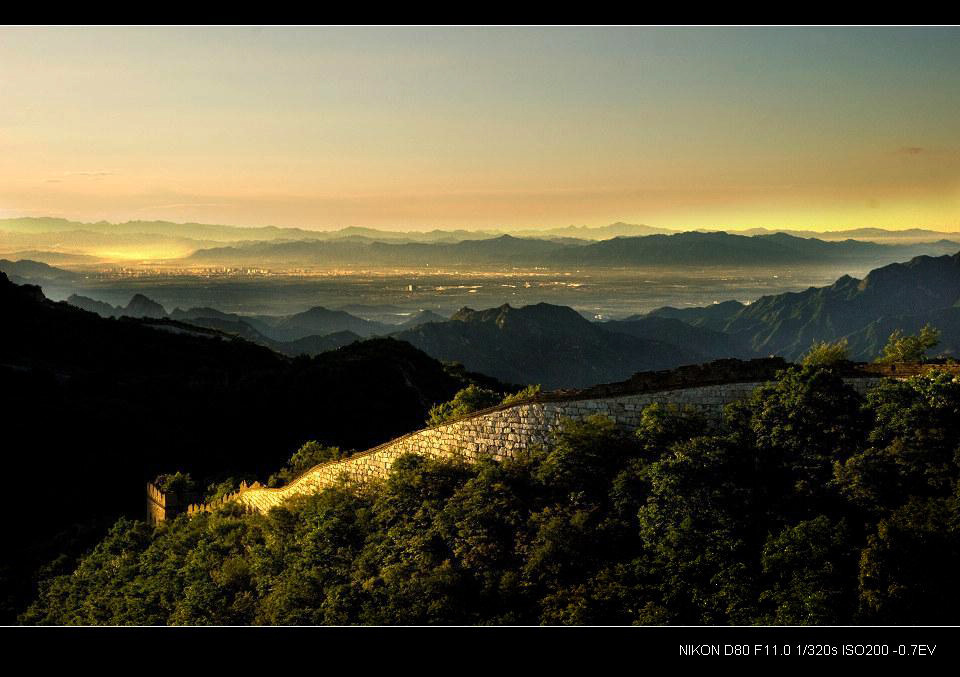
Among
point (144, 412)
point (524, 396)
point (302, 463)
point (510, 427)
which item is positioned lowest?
point (144, 412)

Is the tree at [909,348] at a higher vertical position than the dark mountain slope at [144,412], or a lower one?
higher

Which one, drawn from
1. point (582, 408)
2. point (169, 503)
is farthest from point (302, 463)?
A: point (582, 408)

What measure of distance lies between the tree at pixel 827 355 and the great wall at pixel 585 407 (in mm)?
328

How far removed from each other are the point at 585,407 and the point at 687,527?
4.03 meters

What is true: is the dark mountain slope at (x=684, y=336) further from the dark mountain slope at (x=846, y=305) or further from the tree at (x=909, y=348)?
the tree at (x=909, y=348)

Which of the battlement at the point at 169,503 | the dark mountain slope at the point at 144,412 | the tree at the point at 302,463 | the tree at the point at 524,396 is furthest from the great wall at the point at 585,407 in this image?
the dark mountain slope at the point at 144,412

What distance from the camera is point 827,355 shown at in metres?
17.7

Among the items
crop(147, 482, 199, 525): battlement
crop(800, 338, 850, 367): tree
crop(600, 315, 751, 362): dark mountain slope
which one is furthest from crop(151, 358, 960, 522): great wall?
crop(600, 315, 751, 362): dark mountain slope

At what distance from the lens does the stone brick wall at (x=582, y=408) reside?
17.8m

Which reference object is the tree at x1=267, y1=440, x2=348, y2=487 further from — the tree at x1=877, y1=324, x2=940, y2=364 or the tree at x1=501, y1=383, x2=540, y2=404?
the tree at x1=877, y1=324, x2=940, y2=364

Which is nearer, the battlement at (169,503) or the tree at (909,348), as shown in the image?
the tree at (909,348)

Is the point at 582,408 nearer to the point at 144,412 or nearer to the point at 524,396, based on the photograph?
the point at 524,396
